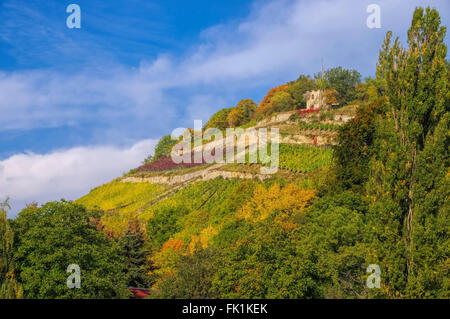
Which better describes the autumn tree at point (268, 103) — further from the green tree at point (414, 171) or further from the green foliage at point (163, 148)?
the green tree at point (414, 171)

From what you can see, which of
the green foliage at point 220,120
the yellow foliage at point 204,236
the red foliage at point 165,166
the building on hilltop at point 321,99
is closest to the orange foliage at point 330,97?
the building on hilltop at point 321,99

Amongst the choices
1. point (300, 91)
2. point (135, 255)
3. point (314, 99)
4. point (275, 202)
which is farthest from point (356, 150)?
point (300, 91)

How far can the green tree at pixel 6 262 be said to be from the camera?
70.0 feet

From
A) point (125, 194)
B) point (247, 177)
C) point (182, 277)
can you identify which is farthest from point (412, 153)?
point (125, 194)

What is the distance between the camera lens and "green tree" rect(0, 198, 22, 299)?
21328mm

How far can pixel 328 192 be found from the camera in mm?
33906

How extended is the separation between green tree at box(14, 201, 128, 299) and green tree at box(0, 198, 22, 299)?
0.46 m

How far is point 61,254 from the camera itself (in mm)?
23438

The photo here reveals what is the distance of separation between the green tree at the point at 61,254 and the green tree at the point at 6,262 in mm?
464

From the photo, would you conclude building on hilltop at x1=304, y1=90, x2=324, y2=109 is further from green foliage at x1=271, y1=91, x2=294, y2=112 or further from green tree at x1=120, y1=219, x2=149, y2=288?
green tree at x1=120, y1=219, x2=149, y2=288

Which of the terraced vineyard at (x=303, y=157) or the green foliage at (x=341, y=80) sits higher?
the green foliage at (x=341, y=80)

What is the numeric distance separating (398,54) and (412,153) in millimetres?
4496

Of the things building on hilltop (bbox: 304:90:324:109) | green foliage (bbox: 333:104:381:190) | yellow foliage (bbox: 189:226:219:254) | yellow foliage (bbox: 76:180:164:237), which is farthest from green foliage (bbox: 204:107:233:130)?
green foliage (bbox: 333:104:381:190)
